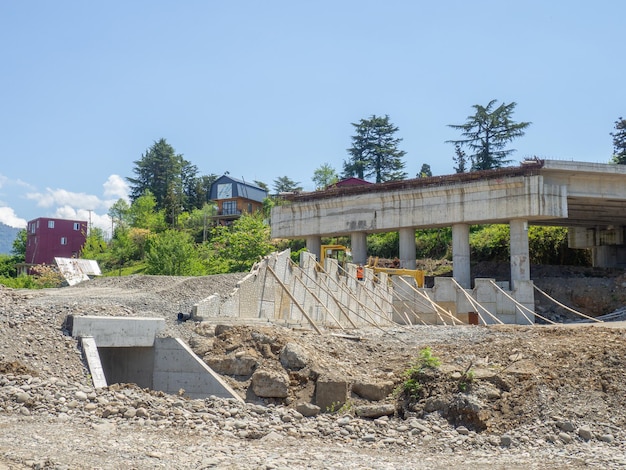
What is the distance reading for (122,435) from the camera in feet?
35.4

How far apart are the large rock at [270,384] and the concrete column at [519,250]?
24.5 meters

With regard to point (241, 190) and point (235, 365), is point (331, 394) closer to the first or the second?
point (235, 365)

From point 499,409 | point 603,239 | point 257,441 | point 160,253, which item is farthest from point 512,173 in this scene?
point 257,441

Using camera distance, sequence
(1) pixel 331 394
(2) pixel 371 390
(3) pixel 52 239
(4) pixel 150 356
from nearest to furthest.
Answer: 1. (1) pixel 331 394
2. (2) pixel 371 390
3. (4) pixel 150 356
4. (3) pixel 52 239

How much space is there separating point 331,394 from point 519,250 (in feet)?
82.2

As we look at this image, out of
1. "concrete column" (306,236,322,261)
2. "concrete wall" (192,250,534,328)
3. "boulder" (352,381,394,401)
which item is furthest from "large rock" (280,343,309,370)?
"concrete column" (306,236,322,261)

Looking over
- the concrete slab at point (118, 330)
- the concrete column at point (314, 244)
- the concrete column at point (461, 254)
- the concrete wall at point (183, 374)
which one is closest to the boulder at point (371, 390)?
the concrete wall at point (183, 374)

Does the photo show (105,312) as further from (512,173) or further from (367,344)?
(512,173)

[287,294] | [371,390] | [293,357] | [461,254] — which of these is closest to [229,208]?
[461,254]

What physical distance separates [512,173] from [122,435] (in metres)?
28.4

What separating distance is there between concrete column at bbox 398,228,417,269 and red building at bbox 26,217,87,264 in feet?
138

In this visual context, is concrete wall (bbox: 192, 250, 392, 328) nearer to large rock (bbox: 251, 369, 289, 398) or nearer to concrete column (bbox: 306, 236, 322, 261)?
large rock (bbox: 251, 369, 289, 398)

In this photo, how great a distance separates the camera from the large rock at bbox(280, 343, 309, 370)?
14.1 m

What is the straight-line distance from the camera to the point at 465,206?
1454 inches
